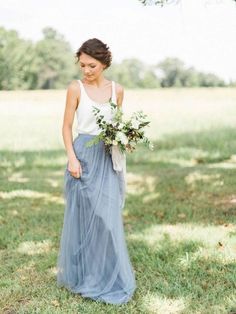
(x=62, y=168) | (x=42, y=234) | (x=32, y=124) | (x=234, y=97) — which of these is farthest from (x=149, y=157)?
(x=234, y=97)

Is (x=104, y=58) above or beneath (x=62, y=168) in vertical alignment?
above

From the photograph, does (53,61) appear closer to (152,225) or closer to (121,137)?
(152,225)

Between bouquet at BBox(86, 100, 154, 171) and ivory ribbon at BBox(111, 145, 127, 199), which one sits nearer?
bouquet at BBox(86, 100, 154, 171)

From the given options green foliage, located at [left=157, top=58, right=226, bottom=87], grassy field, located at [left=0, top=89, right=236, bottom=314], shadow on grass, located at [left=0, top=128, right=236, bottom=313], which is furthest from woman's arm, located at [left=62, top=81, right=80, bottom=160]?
green foliage, located at [left=157, top=58, right=226, bottom=87]

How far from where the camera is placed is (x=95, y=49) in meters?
5.03

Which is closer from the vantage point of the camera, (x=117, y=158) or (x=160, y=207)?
(x=117, y=158)

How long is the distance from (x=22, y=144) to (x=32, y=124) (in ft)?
24.5

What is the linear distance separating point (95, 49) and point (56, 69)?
75884 mm

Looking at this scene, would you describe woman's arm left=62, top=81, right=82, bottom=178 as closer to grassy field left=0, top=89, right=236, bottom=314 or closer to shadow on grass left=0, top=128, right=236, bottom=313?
grassy field left=0, top=89, right=236, bottom=314

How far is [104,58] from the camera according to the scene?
509 centimetres

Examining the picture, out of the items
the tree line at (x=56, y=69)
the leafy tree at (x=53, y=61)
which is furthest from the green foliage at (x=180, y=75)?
the leafy tree at (x=53, y=61)

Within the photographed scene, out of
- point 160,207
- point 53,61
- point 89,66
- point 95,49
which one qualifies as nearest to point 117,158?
point 89,66

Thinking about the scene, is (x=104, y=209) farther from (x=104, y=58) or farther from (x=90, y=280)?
(x=104, y=58)

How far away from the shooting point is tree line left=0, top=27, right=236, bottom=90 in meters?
55.8
